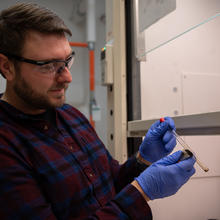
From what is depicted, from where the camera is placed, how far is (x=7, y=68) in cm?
72

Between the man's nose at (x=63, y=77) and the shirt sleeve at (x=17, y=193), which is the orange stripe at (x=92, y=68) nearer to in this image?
the man's nose at (x=63, y=77)

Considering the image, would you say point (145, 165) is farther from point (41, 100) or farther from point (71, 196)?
point (41, 100)

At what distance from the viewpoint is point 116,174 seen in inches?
36.9

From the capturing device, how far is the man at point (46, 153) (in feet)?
1.90

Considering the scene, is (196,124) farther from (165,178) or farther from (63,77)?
(63,77)

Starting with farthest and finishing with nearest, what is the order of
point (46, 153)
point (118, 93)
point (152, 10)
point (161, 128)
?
point (118, 93) < point (152, 10) < point (161, 128) < point (46, 153)

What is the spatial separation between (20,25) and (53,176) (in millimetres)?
471

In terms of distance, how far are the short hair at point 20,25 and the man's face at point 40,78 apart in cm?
2

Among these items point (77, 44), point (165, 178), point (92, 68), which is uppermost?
point (77, 44)

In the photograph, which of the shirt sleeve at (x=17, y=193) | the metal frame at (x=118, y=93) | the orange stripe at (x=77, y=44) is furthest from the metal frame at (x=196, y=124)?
the orange stripe at (x=77, y=44)

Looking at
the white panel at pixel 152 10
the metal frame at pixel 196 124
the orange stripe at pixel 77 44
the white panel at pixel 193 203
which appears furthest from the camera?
the orange stripe at pixel 77 44

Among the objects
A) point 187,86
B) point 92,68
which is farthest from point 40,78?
point 92,68

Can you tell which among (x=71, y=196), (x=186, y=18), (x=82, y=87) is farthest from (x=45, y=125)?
(x=82, y=87)

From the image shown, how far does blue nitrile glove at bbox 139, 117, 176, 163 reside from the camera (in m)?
0.79
